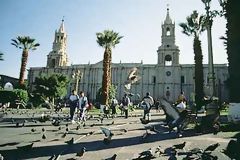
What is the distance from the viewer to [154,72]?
70.1 metres

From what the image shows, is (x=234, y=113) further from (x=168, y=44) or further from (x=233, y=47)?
(x=168, y=44)

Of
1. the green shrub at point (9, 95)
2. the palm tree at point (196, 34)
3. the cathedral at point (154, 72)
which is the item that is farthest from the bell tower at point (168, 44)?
the green shrub at point (9, 95)

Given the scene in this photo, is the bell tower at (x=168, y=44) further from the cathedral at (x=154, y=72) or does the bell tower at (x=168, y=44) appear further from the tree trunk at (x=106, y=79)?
the tree trunk at (x=106, y=79)

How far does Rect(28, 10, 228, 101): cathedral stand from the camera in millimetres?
62969

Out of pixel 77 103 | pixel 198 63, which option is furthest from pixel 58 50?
pixel 77 103

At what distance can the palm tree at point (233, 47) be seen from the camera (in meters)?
14.5

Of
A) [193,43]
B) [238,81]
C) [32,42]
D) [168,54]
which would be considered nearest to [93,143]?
[238,81]

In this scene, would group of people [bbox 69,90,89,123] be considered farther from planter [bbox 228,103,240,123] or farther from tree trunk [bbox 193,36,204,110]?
tree trunk [bbox 193,36,204,110]

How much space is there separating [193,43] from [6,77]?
65.3 meters

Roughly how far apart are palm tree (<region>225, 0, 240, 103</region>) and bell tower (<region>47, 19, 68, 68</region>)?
64373mm

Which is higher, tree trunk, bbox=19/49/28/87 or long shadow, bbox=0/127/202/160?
tree trunk, bbox=19/49/28/87

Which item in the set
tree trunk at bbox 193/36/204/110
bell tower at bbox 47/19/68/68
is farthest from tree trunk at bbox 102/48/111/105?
bell tower at bbox 47/19/68/68

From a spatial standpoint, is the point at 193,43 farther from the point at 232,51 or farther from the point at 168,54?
the point at 168,54

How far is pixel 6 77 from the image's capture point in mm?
81250
